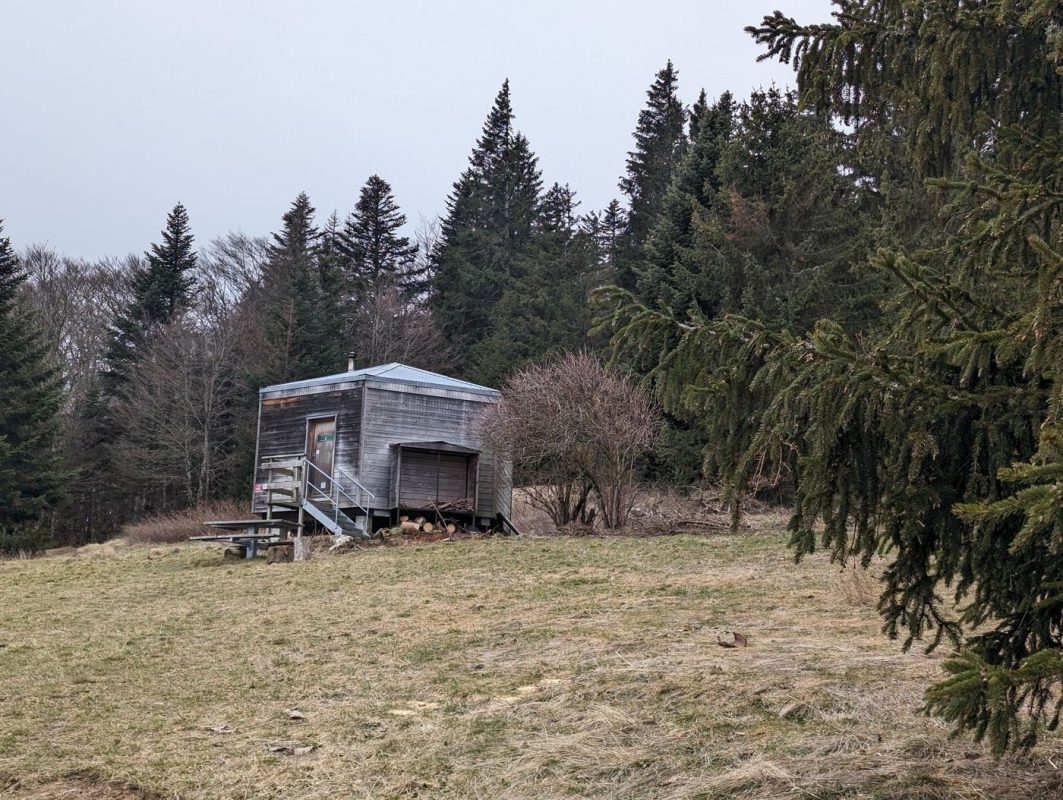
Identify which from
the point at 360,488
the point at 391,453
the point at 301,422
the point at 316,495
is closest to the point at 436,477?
the point at 391,453

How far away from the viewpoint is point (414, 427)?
22.0 m

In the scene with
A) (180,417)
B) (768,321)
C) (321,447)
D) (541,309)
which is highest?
(541,309)

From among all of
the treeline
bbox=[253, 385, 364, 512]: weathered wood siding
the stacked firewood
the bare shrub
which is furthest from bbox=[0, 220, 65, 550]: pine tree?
the stacked firewood

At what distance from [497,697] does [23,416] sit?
1142 inches

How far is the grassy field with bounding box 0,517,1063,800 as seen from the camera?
459 centimetres

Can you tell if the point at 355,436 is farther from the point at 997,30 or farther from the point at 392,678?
the point at 997,30

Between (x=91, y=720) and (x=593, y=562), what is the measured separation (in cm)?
811

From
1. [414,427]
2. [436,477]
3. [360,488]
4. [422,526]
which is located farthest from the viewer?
[436,477]

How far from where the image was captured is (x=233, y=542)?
1808 centimetres

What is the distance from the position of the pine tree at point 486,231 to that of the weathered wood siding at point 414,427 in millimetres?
18991

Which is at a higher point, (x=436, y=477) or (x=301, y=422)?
(x=301, y=422)

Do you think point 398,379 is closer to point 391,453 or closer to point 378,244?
point 391,453

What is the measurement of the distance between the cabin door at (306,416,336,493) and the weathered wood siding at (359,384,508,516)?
1090 millimetres

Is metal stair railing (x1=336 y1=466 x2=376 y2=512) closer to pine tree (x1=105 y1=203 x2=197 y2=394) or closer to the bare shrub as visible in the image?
the bare shrub
